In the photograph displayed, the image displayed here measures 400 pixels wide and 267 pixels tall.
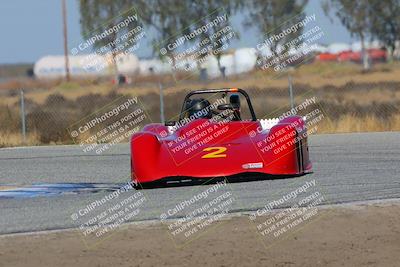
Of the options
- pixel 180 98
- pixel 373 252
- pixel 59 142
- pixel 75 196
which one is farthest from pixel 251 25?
pixel 373 252

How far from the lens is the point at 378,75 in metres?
59.2

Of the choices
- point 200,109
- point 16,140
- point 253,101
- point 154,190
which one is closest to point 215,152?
point 154,190

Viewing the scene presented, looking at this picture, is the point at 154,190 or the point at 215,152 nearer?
the point at 215,152

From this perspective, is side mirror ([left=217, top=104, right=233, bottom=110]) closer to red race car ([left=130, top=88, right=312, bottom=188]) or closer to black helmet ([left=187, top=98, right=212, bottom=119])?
black helmet ([left=187, top=98, right=212, bottom=119])

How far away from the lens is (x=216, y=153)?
13938mm

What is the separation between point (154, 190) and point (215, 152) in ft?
3.24

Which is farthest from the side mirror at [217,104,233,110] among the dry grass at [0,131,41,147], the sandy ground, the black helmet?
the dry grass at [0,131,41,147]

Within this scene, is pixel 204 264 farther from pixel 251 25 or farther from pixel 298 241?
pixel 251 25

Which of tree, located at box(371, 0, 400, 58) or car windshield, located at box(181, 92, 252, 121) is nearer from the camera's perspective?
car windshield, located at box(181, 92, 252, 121)

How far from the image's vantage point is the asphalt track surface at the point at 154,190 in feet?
39.5

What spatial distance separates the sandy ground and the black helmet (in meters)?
4.73

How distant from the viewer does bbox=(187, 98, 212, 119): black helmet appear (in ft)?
50.8

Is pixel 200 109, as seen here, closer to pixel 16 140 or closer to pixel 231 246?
pixel 231 246

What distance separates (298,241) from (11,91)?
120 ft
